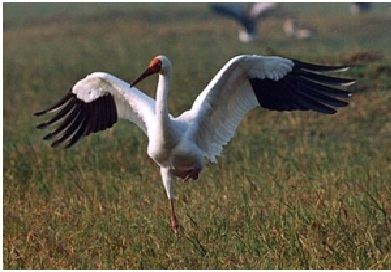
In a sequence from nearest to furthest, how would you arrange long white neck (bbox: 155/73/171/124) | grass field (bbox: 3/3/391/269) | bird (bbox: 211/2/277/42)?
grass field (bbox: 3/3/391/269) → long white neck (bbox: 155/73/171/124) → bird (bbox: 211/2/277/42)

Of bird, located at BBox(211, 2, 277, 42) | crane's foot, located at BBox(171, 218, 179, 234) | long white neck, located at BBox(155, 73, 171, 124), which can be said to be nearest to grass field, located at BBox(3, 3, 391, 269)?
crane's foot, located at BBox(171, 218, 179, 234)

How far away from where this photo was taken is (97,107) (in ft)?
25.3

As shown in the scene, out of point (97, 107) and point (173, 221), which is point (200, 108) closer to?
point (173, 221)

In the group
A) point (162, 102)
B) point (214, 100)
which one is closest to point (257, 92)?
point (214, 100)

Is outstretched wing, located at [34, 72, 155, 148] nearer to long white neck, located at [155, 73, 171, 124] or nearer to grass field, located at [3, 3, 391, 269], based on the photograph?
long white neck, located at [155, 73, 171, 124]

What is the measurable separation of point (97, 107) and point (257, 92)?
3.89ft

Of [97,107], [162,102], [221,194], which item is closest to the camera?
[162,102]

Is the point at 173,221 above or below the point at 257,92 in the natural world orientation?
below

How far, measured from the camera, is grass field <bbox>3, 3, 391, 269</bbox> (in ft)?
21.0

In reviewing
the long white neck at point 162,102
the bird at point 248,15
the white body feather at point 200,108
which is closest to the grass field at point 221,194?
the white body feather at point 200,108

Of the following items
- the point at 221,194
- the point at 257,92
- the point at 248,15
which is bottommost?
the point at 221,194

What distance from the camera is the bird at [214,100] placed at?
6.87 meters

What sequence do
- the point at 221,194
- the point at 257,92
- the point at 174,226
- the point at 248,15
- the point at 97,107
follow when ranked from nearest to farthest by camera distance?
the point at 174,226 < the point at 257,92 < the point at 97,107 < the point at 221,194 < the point at 248,15

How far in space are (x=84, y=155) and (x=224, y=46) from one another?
38.7ft
